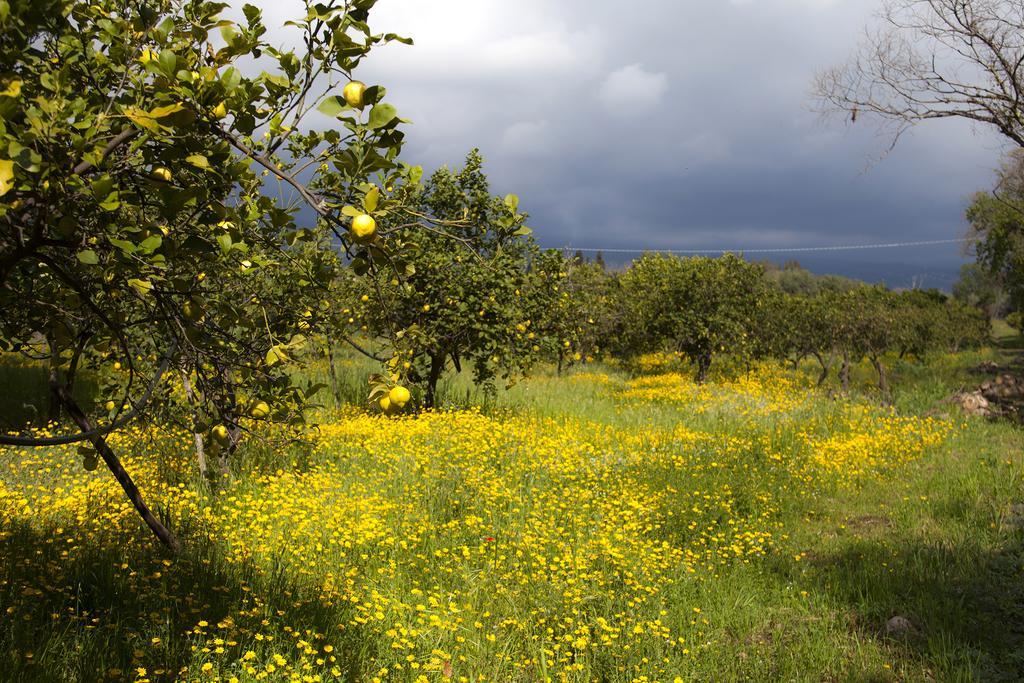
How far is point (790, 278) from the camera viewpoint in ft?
358

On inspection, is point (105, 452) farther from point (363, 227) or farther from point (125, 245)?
point (363, 227)

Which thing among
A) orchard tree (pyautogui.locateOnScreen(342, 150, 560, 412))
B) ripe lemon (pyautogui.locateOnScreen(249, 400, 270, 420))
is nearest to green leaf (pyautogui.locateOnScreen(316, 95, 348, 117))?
ripe lemon (pyautogui.locateOnScreen(249, 400, 270, 420))

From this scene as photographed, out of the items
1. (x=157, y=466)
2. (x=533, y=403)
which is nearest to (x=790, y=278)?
(x=533, y=403)

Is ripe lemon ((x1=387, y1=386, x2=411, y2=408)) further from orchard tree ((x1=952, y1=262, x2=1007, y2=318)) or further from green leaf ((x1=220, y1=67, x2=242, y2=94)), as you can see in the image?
orchard tree ((x1=952, y1=262, x2=1007, y2=318))

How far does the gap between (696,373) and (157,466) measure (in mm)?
18508

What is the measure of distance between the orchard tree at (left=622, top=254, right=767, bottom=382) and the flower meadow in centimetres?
948

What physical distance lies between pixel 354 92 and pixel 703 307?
19.3 metres

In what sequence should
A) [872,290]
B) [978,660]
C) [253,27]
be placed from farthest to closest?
[872,290]
[978,660]
[253,27]

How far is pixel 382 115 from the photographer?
1.51 metres

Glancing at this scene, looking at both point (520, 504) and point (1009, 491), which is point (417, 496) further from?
point (1009, 491)

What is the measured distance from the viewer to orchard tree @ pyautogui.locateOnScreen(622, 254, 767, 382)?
62.8ft

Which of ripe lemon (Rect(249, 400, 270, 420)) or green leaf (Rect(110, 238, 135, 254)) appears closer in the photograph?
green leaf (Rect(110, 238, 135, 254))

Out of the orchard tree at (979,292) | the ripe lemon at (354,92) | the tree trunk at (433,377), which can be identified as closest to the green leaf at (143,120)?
the ripe lemon at (354,92)

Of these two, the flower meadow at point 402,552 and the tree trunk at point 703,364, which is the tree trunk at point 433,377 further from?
the tree trunk at point 703,364
